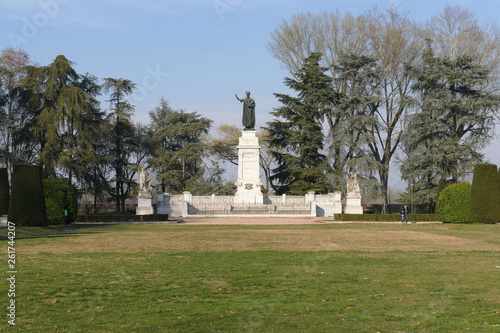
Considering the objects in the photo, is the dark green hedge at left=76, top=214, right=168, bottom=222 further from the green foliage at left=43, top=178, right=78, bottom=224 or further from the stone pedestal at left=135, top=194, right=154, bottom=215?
the stone pedestal at left=135, top=194, right=154, bottom=215

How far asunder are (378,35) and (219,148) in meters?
24.8

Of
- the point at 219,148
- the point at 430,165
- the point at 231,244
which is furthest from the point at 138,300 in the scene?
the point at 219,148

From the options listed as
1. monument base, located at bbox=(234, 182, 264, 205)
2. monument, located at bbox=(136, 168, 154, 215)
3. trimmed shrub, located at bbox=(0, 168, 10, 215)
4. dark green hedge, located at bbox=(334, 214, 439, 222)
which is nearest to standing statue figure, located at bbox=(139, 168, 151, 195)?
monument, located at bbox=(136, 168, 154, 215)

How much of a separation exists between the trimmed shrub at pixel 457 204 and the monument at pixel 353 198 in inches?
501

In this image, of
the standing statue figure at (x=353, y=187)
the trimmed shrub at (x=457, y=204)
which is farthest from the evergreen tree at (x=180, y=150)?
the trimmed shrub at (x=457, y=204)

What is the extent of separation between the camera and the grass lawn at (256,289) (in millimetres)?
8742

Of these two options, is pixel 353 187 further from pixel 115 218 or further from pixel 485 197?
pixel 115 218

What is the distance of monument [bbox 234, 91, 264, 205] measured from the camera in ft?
192

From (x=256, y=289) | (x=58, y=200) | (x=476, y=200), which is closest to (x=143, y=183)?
(x=58, y=200)

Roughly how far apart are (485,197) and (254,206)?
71.9 ft

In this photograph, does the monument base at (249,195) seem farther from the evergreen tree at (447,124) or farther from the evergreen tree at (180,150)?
the evergreen tree at (447,124)

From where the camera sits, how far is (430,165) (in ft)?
172

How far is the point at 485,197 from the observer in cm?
3819

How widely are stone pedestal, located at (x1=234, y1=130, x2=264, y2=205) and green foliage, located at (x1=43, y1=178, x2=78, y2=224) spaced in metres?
21.9
